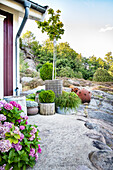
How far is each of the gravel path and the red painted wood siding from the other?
1.16m

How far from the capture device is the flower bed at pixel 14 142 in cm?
105

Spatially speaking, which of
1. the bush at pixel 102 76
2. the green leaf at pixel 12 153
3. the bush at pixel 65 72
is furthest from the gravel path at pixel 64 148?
the bush at pixel 102 76

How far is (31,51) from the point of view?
551 inches

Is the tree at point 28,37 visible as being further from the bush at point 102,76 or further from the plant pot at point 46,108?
the plant pot at point 46,108

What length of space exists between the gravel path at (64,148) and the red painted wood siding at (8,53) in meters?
1.16

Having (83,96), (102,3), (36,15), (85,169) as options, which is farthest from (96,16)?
(85,169)

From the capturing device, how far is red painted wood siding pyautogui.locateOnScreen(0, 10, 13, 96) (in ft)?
9.06

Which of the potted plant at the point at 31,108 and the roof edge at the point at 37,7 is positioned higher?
the roof edge at the point at 37,7

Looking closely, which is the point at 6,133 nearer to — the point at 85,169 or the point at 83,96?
the point at 85,169

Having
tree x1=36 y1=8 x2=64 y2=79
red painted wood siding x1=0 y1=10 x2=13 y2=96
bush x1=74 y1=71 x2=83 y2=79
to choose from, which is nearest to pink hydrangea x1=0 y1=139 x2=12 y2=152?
red painted wood siding x1=0 y1=10 x2=13 y2=96

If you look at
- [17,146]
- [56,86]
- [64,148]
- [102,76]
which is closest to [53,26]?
[56,86]

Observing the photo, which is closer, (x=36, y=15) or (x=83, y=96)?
(x=36, y=15)

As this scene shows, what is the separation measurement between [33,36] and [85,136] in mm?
14866

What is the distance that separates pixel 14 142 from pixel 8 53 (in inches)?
88.9
